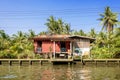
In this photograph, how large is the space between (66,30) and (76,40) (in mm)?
23851

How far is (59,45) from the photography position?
50.7 m

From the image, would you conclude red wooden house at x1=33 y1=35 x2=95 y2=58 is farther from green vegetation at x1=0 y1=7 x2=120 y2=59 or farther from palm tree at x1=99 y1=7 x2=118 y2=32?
palm tree at x1=99 y1=7 x2=118 y2=32

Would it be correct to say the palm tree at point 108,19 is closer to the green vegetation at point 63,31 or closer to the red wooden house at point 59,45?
the green vegetation at point 63,31

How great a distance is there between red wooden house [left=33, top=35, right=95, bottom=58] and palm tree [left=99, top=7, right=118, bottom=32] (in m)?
15.9

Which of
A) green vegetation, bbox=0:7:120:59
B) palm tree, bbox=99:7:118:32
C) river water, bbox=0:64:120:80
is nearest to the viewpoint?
river water, bbox=0:64:120:80

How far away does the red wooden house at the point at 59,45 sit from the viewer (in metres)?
48.7

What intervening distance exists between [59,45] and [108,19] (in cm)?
2168

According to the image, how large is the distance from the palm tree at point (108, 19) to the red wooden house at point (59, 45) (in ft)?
52.1

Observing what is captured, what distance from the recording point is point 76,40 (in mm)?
52500

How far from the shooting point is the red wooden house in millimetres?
48688

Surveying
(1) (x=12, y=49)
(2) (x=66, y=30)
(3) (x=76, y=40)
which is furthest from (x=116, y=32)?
(2) (x=66, y=30)

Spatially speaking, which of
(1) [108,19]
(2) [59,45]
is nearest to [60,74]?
(2) [59,45]

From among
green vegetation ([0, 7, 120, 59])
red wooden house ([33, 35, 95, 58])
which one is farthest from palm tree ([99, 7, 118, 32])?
red wooden house ([33, 35, 95, 58])

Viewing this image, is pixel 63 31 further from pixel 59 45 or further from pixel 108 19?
pixel 59 45
